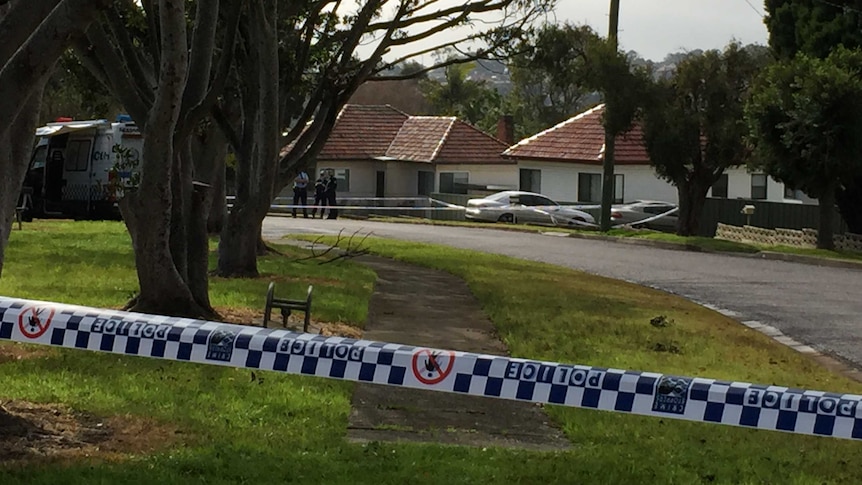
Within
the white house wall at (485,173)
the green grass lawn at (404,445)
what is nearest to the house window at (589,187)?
the white house wall at (485,173)

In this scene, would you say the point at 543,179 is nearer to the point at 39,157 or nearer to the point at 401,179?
the point at 401,179

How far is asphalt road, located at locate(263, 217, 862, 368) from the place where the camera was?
1573 cm

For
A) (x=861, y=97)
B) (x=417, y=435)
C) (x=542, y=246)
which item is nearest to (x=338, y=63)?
(x=542, y=246)

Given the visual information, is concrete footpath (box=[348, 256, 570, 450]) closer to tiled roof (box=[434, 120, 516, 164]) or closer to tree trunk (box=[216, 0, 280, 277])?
tree trunk (box=[216, 0, 280, 277])

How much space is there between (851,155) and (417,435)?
22.7 m

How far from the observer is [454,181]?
57.6m

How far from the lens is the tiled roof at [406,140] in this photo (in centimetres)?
5744

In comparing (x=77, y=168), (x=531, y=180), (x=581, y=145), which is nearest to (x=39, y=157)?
(x=77, y=168)

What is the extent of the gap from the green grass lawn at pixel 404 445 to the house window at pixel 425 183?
43.3 metres

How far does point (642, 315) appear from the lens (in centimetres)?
1565

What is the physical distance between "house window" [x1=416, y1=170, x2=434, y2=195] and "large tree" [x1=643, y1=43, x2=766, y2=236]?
75.0ft

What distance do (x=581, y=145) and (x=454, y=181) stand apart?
8752 mm

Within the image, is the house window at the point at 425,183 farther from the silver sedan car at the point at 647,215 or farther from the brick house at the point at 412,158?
the silver sedan car at the point at 647,215

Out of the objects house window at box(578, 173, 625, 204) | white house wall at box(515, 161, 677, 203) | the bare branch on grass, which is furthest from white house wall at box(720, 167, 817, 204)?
the bare branch on grass
